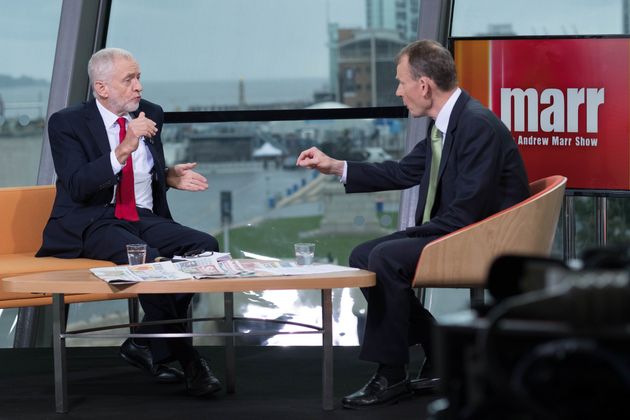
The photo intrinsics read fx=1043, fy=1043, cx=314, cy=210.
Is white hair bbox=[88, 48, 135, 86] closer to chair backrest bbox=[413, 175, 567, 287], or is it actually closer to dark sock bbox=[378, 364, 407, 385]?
chair backrest bbox=[413, 175, 567, 287]

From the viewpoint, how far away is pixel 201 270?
3.52m

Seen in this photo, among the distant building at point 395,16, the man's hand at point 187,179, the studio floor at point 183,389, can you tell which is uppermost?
the distant building at point 395,16

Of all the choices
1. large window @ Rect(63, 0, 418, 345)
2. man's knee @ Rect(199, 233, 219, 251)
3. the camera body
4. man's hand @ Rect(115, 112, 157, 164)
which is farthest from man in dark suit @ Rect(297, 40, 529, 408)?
the camera body

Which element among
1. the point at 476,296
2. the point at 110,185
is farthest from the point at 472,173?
the point at 110,185

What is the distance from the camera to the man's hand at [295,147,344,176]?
4129 millimetres

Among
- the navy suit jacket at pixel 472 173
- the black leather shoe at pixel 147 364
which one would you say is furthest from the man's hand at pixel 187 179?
the navy suit jacket at pixel 472 173

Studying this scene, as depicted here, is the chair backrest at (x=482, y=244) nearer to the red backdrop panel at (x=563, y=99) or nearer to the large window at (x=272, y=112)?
the red backdrop panel at (x=563, y=99)

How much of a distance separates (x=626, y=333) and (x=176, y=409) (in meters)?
2.41

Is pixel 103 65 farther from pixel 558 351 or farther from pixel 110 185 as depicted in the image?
pixel 558 351

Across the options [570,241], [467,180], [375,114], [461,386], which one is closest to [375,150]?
[375,114]

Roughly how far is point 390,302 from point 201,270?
0.67 metres

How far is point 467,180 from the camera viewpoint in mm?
3723

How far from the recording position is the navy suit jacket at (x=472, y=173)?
371 cm

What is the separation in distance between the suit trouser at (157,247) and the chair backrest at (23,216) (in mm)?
419
